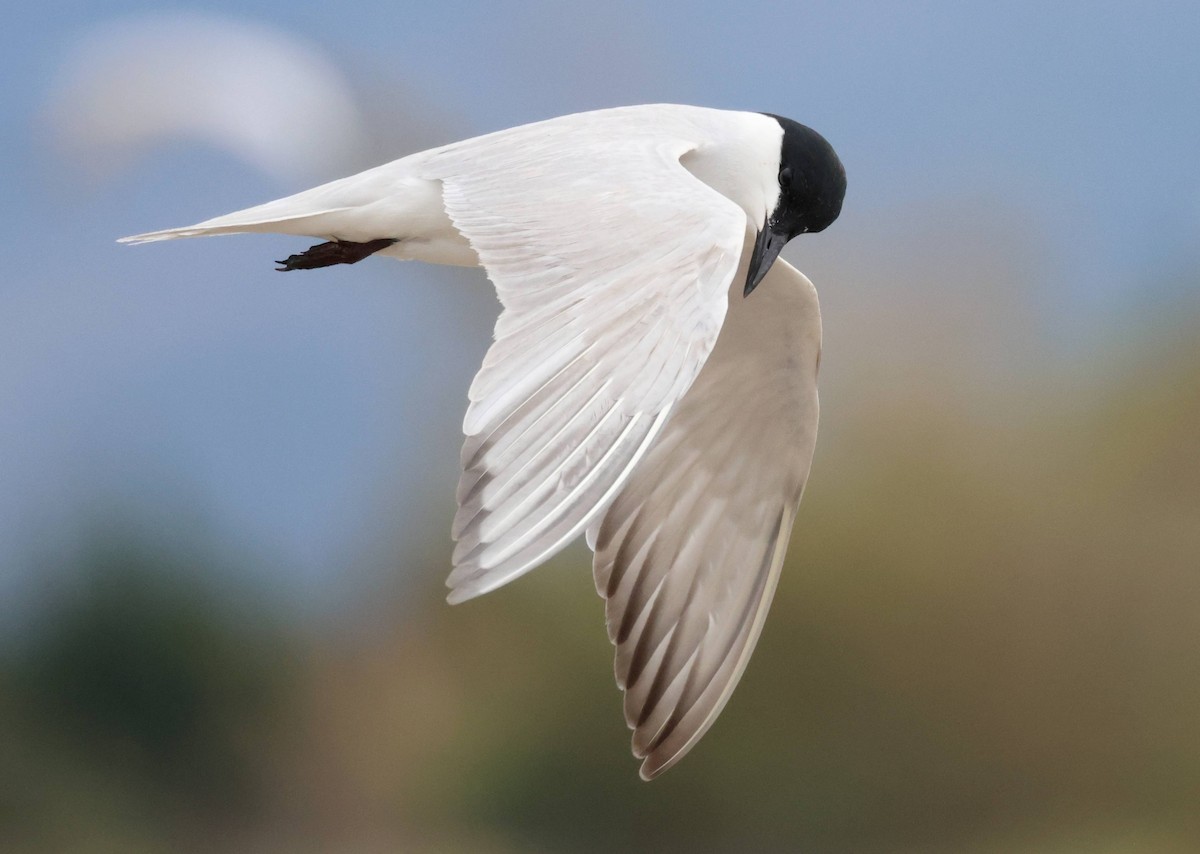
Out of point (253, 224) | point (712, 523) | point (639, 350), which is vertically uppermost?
point (253, 224)

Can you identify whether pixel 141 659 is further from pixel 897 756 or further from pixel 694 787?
pixel 897 756

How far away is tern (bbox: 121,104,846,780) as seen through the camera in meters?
1.14

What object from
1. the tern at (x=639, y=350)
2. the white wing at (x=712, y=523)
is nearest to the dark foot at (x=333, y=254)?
the tern at (x=639, y=350)

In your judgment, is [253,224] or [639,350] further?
[253,224]

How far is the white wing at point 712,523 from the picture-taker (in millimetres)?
1945

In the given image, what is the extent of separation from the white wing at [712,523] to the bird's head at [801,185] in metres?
0.06

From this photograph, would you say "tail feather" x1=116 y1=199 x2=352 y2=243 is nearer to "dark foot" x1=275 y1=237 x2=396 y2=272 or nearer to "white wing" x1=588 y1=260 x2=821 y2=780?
"dark foot" x1=275 y1=237 x2=396 y2=272

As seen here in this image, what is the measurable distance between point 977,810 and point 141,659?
368 cm

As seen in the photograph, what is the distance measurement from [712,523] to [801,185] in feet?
1.55

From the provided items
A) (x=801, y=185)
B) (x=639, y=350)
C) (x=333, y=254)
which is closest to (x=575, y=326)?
(x=639, y=350)

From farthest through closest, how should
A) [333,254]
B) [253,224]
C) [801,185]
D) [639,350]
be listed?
[801,185] → [333,254] → [253,224] → [639,350]

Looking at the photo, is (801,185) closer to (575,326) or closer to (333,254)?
(333,254)

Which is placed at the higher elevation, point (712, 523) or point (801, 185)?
point (801, 185)

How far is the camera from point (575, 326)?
1262 mm
